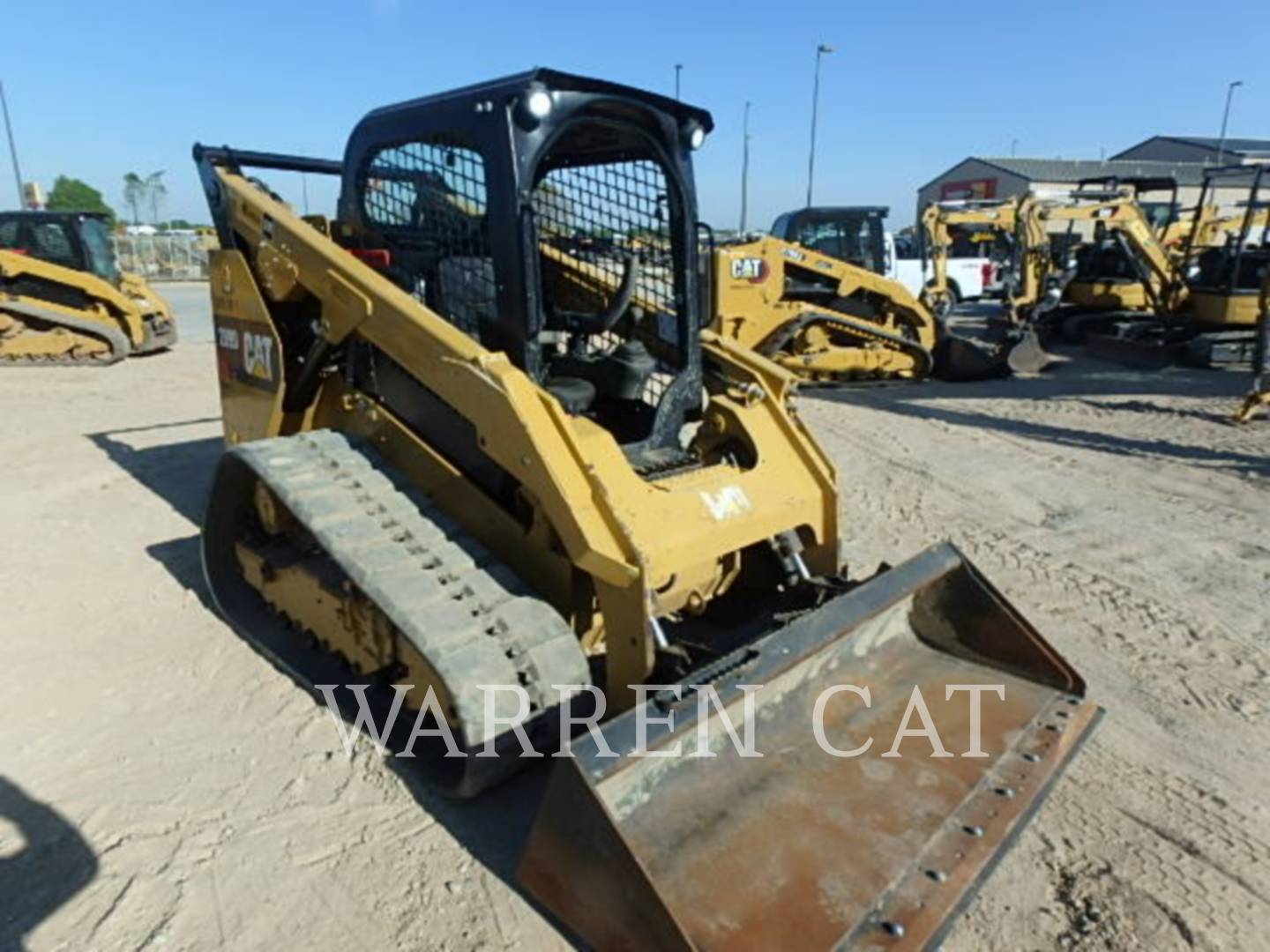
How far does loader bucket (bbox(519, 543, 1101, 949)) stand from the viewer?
212cm

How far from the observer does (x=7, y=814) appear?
8.97 ft

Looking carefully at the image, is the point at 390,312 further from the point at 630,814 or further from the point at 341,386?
the point at 630,814

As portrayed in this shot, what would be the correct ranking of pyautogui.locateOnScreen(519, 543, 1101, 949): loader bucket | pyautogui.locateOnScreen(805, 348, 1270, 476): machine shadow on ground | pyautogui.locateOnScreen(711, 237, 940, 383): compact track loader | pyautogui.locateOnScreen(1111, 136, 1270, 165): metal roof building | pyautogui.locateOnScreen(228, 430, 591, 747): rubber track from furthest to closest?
pyautogui.locateOnScreen(1111, 136, 1270, 165): metal roof building → pyautogui.locateOnScreen(711, 237, 940, 383): compact track loader → pyautogui.locateOnScreen(805, 348, 1270, 476): machine shadow on ground → pyautogui.locateOnScreen(228, 430, 591, 747): rubber track → pyautogui.locateOnScreen(519, 543, 1101, 949): loader bucket

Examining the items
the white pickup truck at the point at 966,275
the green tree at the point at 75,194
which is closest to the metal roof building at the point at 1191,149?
the white pickup truck at the point at 966,275

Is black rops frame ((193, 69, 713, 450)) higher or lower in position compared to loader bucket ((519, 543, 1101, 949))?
higher

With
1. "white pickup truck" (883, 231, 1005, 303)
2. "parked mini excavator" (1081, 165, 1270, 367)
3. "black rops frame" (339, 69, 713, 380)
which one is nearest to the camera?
"black rops frame" (339, 69, 713, 380)

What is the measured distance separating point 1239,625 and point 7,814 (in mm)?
4837

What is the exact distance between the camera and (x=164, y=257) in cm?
3550

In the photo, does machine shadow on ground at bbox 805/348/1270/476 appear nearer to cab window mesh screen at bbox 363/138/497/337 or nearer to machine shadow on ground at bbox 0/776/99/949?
cab window mesh screen at bbox 363/138/497/337

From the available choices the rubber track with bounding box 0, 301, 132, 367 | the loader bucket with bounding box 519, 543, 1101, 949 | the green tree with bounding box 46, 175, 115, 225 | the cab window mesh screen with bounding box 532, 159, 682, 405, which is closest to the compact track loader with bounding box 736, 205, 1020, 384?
the cab window mesh screen with bounding box 532, 159, 682, 405

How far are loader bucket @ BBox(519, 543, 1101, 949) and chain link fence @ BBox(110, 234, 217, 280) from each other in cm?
3584

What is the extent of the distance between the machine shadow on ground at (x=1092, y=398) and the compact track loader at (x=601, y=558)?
5019mm

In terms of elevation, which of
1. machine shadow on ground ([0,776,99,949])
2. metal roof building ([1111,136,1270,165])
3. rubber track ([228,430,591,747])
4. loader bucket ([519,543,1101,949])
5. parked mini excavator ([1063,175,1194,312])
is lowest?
machine shadow on ground ([0,776,99,949])

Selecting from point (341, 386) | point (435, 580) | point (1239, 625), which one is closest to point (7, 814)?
point (435, 580)
